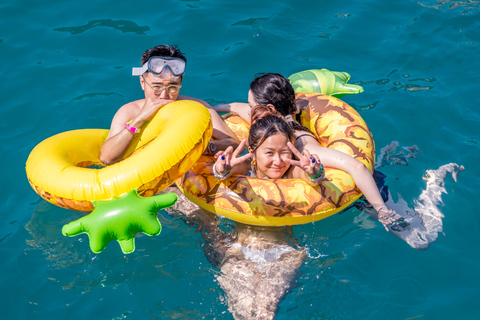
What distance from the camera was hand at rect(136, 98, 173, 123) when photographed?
4.67m

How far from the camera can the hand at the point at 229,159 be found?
418 cm

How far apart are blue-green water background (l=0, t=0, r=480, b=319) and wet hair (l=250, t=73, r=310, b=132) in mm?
1352

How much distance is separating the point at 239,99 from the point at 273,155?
2.53m

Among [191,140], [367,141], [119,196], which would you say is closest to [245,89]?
[367,141]

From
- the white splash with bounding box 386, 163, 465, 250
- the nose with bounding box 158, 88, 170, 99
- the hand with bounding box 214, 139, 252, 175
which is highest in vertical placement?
the nose with bounding box 158, 88, 170, 99

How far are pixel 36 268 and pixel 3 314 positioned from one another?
0.52 meters

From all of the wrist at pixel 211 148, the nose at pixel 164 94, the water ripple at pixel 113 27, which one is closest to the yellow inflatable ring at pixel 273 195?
the wrist at pixel 211 148

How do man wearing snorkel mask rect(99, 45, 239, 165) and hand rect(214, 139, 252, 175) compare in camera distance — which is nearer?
hand rect(214, 139, 252, 175)

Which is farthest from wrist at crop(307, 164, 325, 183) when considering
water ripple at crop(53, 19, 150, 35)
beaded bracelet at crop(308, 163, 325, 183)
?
water ripple at crop(53, 19, 150, 35)

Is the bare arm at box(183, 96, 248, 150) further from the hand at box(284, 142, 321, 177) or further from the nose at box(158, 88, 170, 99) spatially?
the hand at box(284, 142, 321, 177)

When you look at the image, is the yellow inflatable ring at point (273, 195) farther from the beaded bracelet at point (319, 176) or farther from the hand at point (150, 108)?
the hand at point (150, 108)

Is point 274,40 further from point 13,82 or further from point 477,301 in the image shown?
point 477,301

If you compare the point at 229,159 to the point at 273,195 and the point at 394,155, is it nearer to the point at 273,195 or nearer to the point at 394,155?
the point at 273,195

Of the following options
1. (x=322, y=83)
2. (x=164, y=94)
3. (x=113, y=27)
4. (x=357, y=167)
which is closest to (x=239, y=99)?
(x=322, y=83)
